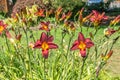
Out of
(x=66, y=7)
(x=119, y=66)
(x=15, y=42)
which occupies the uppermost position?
(x=15, y=42)

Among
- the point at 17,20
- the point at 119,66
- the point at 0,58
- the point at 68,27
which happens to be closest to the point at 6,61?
the point at 0,58

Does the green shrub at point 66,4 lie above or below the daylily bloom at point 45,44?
below

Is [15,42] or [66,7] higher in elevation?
[15,42]

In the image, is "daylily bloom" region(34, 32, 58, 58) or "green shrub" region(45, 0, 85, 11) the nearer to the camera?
"daylily bloom" region(34, 32, 58, 58)

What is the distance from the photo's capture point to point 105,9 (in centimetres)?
3322

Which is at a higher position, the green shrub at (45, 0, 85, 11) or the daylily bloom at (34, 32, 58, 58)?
the daylily bloom at (34, 32, 58, 58)

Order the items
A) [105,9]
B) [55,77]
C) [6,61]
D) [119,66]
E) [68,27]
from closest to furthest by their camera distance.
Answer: [68,27] < [55,77] < [6,61] < [119,66] < [105,9]

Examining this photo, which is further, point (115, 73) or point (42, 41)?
point (115, 73)

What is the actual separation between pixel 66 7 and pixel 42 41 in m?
17.1

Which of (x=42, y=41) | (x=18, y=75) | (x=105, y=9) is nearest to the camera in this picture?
(x=42, y=41)

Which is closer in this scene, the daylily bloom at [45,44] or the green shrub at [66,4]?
the daylily bloom at [45,44]

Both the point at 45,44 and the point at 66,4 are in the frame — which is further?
the point at 66,4

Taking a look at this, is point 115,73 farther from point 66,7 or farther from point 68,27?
A: point 66,7

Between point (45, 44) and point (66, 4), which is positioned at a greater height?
point (45, 44)
